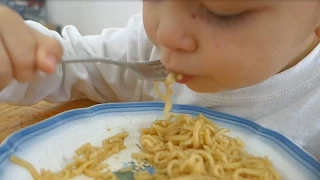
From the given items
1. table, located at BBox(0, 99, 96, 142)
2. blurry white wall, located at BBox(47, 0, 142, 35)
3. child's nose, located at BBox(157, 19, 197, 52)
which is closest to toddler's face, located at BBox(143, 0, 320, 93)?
child's nose, located at BBox(157, 19, 197, 52)

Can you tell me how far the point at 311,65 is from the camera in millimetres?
780

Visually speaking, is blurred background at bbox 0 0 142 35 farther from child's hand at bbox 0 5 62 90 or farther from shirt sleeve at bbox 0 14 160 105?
child's hand at bbox 0 5 62 90

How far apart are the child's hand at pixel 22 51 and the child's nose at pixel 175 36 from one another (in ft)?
0.41

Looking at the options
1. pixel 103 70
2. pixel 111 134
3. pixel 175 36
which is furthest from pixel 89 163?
pixel 103 70

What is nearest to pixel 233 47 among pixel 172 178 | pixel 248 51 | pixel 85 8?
pixel 248 51

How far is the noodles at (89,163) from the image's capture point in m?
0.55

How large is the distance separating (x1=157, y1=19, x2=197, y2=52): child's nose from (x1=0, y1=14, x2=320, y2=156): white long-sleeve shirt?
0.28m

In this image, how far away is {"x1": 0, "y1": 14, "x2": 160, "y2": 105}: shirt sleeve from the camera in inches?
32.1

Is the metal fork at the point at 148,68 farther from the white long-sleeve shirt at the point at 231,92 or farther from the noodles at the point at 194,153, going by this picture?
the white long-sleeve shirt at the point at 231,92

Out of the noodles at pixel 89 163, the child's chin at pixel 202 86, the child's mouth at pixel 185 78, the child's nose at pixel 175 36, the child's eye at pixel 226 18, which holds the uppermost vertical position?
the child's eye at pixel 226 18

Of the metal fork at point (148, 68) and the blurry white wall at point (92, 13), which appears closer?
the metal fork at point (148, 68)

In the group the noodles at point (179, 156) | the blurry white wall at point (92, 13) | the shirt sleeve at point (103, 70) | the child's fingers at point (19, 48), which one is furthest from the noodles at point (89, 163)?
the blurry white wall at point (92, 13)

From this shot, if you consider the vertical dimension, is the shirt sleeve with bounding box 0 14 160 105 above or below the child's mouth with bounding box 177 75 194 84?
above

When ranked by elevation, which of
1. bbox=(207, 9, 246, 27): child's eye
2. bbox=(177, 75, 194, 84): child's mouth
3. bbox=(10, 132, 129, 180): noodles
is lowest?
bbox=(10, 132, 129, 180): noodles
